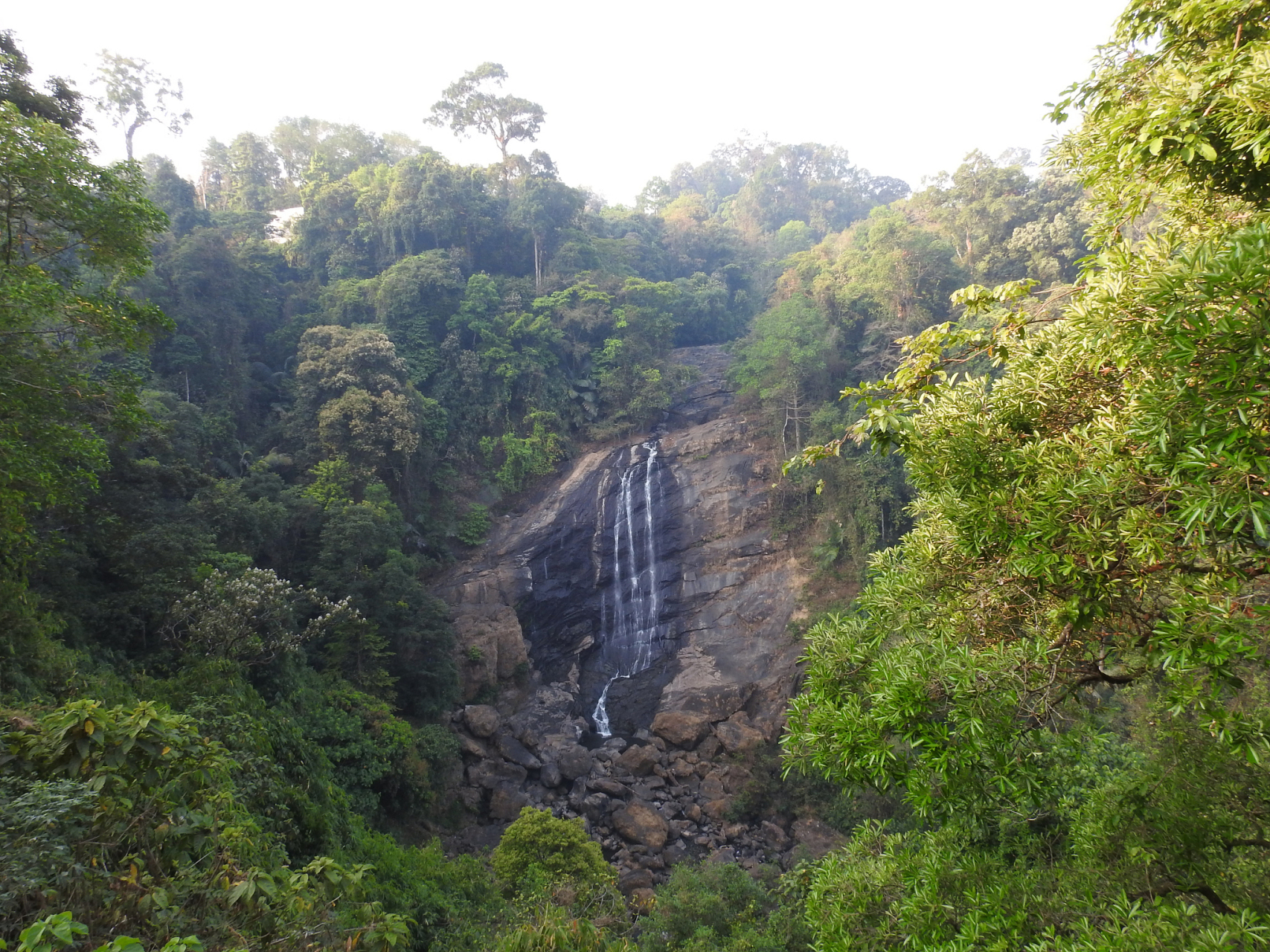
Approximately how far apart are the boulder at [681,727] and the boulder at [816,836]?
3.24 meters

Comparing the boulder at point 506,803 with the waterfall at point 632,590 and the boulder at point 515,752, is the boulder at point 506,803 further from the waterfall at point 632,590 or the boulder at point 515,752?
the waterfall at point 632,590

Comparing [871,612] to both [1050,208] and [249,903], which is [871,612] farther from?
[1050,208]

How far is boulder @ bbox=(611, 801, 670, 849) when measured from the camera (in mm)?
13320

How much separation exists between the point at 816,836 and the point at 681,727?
4.22 m

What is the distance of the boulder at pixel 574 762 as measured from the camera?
1523 centimetres

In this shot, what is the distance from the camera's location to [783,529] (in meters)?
20.7

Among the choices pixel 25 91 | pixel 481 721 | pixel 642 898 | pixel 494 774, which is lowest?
Result: pixel 642 898

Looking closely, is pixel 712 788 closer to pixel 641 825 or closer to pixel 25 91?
pixel 641 825

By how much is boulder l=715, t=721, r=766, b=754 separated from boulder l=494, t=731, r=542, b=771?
4.52 m

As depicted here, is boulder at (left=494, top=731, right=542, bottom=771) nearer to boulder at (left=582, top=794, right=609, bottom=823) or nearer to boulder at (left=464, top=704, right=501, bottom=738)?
boulder at (left=464, top=704, right=501, bottom=738)

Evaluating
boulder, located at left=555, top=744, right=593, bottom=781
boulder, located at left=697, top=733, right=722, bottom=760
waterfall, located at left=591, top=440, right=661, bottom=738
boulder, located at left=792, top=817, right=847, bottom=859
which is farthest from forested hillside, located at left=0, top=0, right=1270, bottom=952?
waterfall, located at left=591, top=440, right=661, bottom=738

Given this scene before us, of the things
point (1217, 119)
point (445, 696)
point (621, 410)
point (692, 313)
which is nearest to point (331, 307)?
point (621, 410)

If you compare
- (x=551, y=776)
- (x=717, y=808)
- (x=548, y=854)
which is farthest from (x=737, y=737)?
(x=548, y=854)

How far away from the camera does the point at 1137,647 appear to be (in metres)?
3.07
